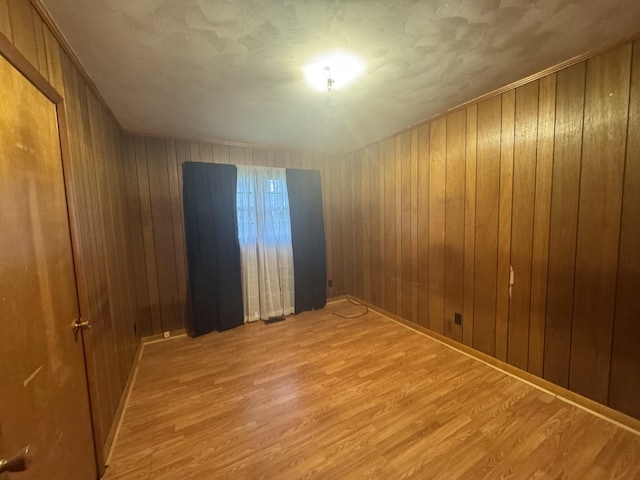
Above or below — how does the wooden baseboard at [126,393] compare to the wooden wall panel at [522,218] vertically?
below

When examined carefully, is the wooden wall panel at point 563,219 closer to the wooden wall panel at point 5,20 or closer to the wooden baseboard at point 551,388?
the wooden baseboard at point 551,388

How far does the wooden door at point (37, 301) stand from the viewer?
806 mm

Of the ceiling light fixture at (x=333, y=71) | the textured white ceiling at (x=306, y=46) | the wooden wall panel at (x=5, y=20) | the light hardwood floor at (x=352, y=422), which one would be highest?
the ceiling light fixture at (x=333, y=71)

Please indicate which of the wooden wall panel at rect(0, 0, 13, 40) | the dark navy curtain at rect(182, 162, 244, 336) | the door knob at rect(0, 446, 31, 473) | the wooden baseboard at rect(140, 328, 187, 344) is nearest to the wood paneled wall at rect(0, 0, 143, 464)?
the wooden wall panel at rect(0, 0, 13, 40)

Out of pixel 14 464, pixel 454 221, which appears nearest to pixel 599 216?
pixel 454 221

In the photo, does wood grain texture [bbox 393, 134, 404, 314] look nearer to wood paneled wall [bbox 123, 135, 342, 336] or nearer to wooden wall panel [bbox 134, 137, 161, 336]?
wood paneled wall [bbox 123, 135, 342, 336]

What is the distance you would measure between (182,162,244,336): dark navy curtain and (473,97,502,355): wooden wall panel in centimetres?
266

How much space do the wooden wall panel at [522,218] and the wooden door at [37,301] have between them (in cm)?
287

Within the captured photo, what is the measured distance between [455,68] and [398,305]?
8.26ft

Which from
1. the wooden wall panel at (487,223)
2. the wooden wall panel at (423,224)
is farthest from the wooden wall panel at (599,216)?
the wooden wall panel at (423,224)

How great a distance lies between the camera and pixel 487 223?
227cm

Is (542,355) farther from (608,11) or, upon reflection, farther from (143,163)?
(143,163)

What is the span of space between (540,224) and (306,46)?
81.2 inches

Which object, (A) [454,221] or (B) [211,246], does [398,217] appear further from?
(B) [211,246]
